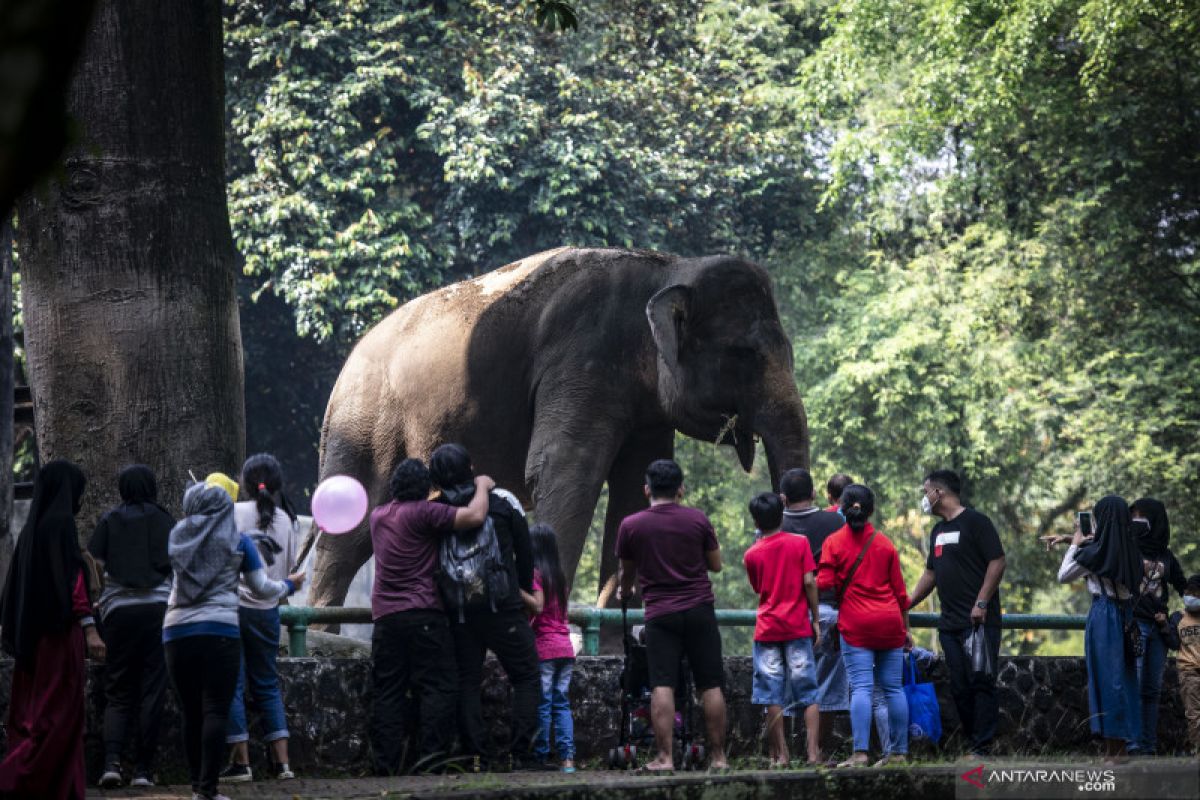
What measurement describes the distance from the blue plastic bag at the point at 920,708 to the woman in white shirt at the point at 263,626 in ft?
11.9

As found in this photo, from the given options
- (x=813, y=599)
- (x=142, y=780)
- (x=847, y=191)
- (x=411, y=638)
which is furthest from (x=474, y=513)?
(x=847, y=191)

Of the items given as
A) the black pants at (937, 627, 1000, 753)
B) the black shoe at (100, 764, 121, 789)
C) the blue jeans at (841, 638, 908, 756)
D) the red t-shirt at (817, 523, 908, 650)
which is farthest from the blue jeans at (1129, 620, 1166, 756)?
the black shoe at (100, 764, 121, 789)

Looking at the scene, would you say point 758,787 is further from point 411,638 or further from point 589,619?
point 589,619

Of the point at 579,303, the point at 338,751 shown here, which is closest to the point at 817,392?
the point at 579,303

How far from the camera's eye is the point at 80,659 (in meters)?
7.11

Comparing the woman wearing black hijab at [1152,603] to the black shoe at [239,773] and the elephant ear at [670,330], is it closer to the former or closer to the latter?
the elephant ear at [670,330]

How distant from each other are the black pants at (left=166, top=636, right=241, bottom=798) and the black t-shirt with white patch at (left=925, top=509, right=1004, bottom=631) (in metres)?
4.27

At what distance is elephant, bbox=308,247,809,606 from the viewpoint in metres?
12.0

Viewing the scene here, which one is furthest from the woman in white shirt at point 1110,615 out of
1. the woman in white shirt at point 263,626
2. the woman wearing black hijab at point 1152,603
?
the woman in white shirt at point 263,626

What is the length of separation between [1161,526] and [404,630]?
4.74 m

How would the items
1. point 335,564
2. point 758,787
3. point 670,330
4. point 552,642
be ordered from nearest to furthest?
point 758,787, point 552,642, point 670,330, point 335,564

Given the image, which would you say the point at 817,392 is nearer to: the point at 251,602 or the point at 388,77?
the point at 388,77

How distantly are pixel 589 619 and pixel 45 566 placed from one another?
4.03 m

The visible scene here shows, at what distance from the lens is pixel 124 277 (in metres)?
9.34
